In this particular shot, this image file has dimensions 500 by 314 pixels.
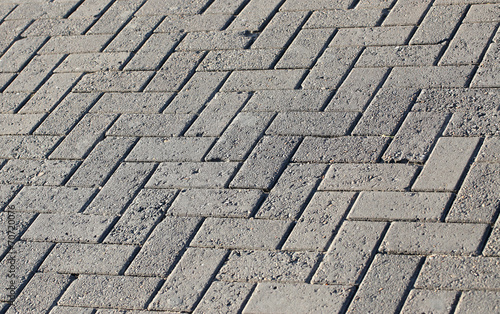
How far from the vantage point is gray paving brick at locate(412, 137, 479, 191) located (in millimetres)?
2996

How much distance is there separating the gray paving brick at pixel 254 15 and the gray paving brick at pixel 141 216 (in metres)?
1.59

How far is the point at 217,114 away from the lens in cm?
373

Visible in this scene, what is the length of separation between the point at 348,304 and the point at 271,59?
1.93 metres

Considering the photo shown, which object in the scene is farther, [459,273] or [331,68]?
[331,68]

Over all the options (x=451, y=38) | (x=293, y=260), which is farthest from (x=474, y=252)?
(x=451, y=38)

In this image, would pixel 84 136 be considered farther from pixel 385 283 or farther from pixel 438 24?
pixel 438 24

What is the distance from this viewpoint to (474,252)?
2.66m

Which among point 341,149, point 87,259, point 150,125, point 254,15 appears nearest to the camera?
point 87,259

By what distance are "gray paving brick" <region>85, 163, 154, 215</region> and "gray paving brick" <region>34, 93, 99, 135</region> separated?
0.60m

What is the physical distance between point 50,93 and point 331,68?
1790mm

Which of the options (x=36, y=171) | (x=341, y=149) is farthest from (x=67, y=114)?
(x=341, y=149)

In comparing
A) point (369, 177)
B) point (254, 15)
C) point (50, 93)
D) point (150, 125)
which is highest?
point (50, 93)

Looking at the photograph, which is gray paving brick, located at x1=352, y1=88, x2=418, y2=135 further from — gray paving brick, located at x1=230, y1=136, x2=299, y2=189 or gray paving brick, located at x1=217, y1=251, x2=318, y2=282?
gray paving brick, located at x1=217, y1=251, x2=318, y2=282

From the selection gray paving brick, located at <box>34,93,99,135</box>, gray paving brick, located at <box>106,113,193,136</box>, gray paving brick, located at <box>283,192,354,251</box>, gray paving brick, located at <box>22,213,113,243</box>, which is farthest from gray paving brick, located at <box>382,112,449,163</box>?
gray paving brick, located at <box>34,93,99,135</box>
